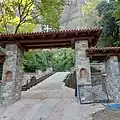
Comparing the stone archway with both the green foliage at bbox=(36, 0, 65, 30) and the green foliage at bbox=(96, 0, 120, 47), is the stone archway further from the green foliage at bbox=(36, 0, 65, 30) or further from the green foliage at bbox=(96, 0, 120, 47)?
the green foliage at bbox=(96, 0, 120, 47)

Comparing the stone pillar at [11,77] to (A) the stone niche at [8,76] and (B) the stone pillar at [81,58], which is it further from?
(B) the stone pillar at [81,58]

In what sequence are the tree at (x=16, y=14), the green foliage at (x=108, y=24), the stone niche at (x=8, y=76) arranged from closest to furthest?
the stone niche at (x=8, y=76) < the tree at (x=16, y=14) < the green foliage at (x=108, y=24)

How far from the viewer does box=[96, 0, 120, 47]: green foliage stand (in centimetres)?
1888

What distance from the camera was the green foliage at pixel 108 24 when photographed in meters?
18.9

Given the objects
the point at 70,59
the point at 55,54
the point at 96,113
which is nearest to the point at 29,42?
the point at 96,113

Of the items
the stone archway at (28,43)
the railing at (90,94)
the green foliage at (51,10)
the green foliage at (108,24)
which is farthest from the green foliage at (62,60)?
the railing at (90,94)

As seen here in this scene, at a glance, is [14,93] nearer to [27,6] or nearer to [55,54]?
[27,6]

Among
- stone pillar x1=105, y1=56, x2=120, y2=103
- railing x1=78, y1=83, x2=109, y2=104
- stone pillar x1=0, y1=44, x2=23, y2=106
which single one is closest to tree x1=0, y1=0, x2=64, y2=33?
stone pillar x1=0, y1=44, x2=23, y2=106

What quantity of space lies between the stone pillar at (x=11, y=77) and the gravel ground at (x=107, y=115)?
15.1 ft

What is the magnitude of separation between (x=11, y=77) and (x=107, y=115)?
5.38 metres

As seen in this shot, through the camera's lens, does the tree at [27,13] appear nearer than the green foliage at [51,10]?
No

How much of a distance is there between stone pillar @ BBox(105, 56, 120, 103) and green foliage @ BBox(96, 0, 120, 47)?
29.3 feet

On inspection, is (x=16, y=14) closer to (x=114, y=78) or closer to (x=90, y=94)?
(x=90, y=94)

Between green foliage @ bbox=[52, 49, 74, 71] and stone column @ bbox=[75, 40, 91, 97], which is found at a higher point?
green foliage @ bbox=[52, 49, 74, 71]
